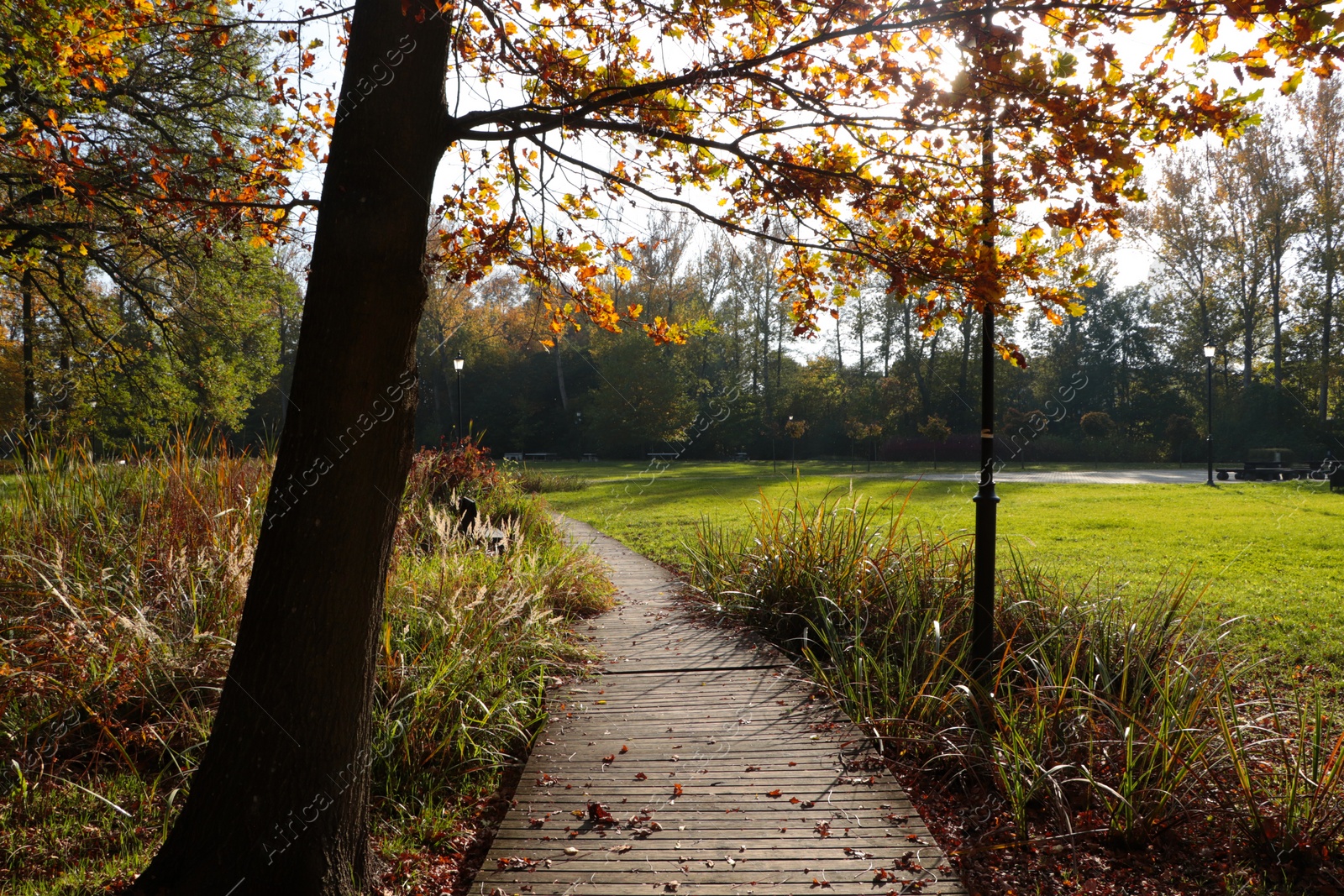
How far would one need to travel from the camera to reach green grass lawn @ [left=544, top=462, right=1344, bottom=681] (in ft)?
21.5

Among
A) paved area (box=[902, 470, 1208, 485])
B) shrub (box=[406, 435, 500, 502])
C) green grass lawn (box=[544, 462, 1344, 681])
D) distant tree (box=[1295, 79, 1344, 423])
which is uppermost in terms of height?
distant tree (box=[1295, 79, 1344, 423])

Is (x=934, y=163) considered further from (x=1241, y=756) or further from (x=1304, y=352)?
(x=1304, y=352)

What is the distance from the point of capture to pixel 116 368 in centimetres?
1363

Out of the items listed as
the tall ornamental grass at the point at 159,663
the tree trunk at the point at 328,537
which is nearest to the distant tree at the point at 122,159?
the tree trunk at the point at 328,537

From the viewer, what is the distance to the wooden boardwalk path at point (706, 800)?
2580 mm

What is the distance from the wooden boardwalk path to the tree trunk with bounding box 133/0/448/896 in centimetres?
67

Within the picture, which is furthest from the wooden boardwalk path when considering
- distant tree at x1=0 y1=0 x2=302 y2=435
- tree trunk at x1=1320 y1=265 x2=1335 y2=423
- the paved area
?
tree trunk at x1=1320 y1=265 x2=1335 y2=423

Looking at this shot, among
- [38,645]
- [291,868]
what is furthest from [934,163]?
[38,645]

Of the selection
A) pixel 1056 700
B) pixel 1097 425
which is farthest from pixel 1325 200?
pixel 1056 700

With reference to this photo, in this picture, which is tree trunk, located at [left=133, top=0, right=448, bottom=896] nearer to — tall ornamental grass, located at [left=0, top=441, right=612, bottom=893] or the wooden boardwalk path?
tall ornamental grass, located at [left=0, top=441, right=612, bottom=893]

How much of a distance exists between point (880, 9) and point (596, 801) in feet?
10.3

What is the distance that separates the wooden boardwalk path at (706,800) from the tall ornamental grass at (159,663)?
393mm

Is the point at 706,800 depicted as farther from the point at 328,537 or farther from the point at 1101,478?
the point at 1101,478

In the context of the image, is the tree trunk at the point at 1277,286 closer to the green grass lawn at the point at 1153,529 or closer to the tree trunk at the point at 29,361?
the green grass lawn at the point at 1153,529
